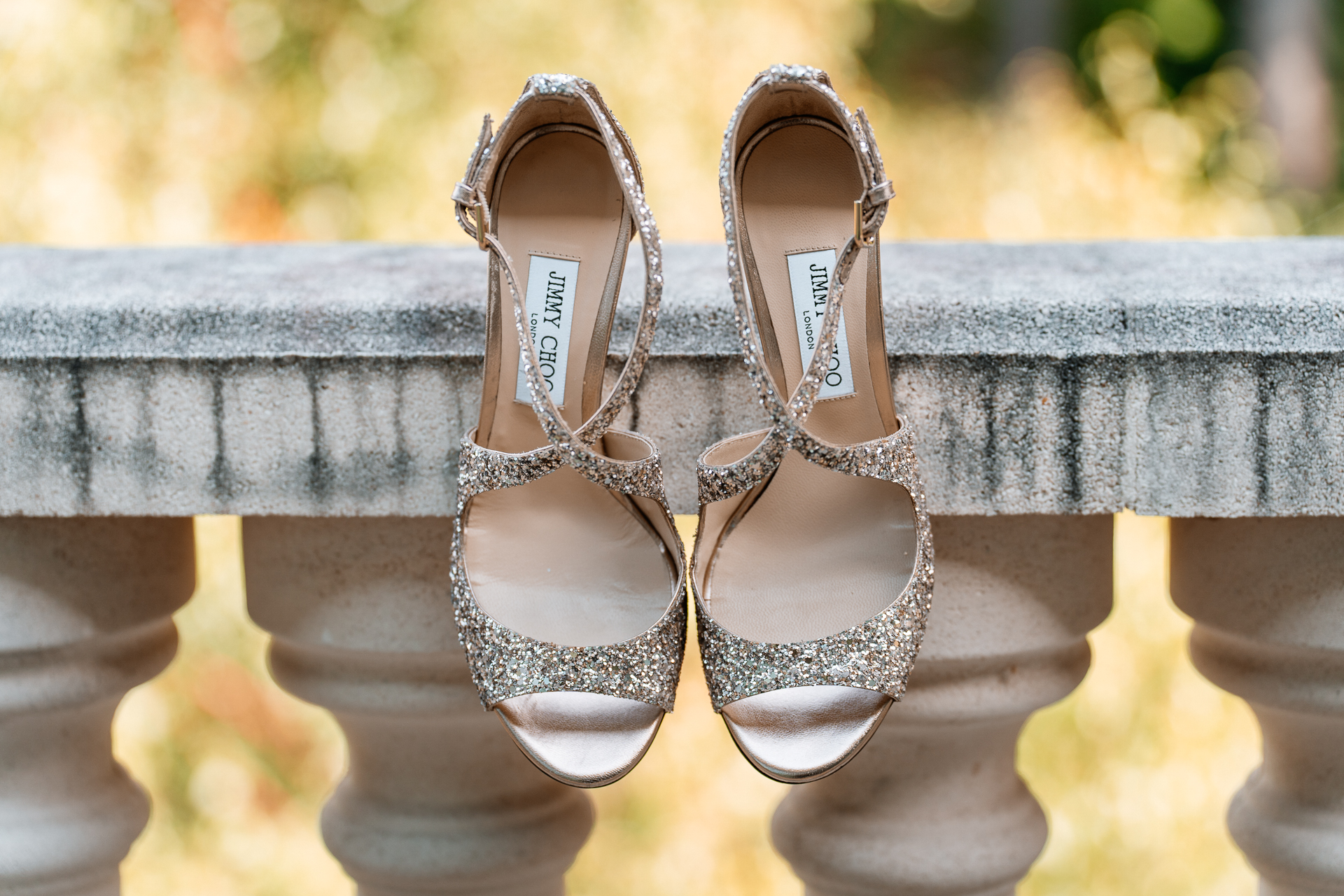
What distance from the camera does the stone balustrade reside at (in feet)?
2.35

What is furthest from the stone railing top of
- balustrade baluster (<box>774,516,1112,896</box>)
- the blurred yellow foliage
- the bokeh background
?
the blurred yellow foliage

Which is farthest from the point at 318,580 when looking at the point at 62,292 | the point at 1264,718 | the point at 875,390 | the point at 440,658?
the point at 1264,718

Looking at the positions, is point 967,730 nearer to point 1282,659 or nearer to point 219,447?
point 1282,659

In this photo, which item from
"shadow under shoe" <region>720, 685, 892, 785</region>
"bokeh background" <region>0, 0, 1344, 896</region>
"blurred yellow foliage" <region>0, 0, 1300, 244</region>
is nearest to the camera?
"shadow under shoe" <region>720, 685, 892, 785</region>

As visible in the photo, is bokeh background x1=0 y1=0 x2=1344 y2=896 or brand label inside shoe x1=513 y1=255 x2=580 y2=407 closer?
brand label inside shoe x1=513 y1=255 x2=580 y2=407

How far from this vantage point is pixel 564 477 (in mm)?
817

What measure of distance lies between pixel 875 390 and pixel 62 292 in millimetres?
567

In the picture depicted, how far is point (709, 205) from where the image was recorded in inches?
105

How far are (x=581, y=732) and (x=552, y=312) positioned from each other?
29cm

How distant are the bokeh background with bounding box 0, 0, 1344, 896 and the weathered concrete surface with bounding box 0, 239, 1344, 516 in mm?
1471

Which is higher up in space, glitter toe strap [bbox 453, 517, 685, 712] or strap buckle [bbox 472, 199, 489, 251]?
strap buckle [bbox 472, 199, 489, 251]

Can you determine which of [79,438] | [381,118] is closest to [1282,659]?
[79,438]

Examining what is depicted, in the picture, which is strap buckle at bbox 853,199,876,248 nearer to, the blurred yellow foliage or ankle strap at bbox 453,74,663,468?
ankle strap at bbox 453,74,663,468

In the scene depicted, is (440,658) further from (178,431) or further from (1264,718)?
(1264,718)
